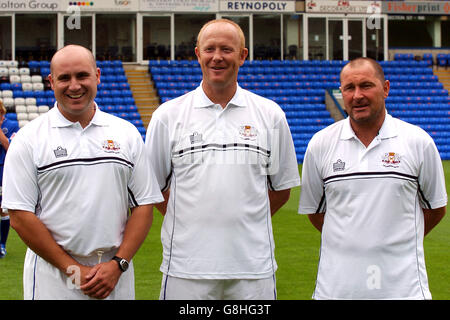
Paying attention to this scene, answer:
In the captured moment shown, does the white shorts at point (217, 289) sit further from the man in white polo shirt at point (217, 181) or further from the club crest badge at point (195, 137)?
the club crest badge at point (195, 137)

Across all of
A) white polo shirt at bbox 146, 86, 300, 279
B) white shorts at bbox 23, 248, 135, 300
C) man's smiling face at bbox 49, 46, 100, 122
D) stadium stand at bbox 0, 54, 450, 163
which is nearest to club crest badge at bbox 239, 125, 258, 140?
white polo shirt at bbox 146, 86, 300, 279

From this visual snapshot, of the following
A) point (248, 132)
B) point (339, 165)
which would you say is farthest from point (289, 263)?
point (248, 132)

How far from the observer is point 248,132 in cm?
354

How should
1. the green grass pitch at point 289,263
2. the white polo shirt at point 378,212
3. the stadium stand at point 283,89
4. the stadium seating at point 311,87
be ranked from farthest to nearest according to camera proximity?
the stadium seating at point 311,87, the stadium stand at point 283,89, the green grass pitch at point 289,263, the white polo shirt at point 378,212

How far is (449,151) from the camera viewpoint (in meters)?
22.9

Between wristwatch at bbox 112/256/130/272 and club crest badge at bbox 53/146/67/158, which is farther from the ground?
club crest badge at bbox 53/146/67/158

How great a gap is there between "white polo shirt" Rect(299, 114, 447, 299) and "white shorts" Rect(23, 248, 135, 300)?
1.07 metres

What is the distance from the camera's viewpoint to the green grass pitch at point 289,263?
623 centimetres

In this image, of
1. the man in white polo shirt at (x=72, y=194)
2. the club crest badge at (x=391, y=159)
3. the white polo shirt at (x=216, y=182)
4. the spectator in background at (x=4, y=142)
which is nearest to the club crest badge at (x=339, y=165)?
the club crest badge at (x=391, y=159)

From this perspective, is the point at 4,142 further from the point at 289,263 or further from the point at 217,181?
the point at 217,181

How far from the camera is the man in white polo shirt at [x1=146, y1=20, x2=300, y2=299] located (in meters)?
3.43

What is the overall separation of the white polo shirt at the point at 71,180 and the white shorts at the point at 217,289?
0.43 m

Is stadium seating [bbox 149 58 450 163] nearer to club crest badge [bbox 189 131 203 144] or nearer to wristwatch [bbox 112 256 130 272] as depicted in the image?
club crest badge [bbox 189 131 203 144]

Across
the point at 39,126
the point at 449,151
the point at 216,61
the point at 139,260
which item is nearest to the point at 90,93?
the point at 39,126
